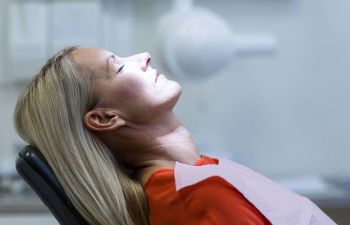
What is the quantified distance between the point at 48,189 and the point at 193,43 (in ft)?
3.17

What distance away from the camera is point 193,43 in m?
1.94

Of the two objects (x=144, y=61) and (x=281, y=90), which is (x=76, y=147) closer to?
(x=144, y=61)

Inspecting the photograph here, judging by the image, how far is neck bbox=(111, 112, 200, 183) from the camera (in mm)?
1240

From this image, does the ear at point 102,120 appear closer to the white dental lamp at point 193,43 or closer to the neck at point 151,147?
the neck at point 151,147

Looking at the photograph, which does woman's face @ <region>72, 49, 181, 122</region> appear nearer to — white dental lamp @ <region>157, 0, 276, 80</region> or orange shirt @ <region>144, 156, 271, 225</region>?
orange shirt @ <region>144, 156, 271, 225</region>

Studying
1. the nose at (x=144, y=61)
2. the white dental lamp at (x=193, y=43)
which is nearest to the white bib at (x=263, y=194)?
the nose at (x=144, y=61)

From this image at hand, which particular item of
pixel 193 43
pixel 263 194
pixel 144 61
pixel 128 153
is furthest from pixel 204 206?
pixel 193 43

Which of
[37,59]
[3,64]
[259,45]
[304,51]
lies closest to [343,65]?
[304,51]

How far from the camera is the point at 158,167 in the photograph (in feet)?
4.01

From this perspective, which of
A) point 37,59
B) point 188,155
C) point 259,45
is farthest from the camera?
point 37,59

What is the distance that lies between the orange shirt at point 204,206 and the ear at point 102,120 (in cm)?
17

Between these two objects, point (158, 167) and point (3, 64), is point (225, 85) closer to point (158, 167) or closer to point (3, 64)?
point (3, 64)

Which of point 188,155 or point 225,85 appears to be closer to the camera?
point 188,155

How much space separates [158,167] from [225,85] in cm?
125
